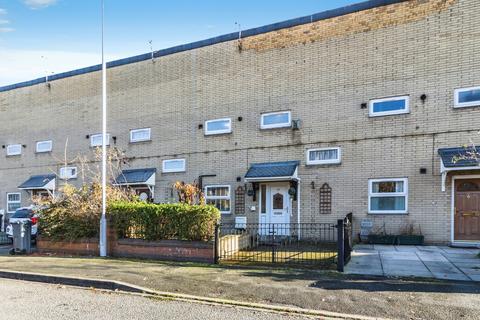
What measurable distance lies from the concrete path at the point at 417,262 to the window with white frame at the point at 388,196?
5.76ft

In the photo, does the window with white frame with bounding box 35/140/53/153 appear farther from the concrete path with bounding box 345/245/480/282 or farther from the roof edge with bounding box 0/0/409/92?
the concrete path with bounding box 345/245/480/282

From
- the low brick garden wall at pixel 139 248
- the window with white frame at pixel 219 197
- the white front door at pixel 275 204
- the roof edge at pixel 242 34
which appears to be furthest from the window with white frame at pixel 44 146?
the white front door at pixel 275 204

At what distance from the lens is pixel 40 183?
960 inches

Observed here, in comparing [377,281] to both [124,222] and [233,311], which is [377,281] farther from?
[124,222]

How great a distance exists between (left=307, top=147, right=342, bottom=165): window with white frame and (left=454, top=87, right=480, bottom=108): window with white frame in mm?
4463

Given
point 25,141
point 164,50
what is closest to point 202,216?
point 164,50

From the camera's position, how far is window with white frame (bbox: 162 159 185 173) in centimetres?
2021

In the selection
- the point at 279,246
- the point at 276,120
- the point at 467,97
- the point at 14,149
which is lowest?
the point at 279,246

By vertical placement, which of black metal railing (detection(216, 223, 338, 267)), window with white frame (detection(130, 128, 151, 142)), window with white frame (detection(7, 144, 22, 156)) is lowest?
black metal railing (detection(216, 223, 338, 267))

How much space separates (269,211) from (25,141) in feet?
57.7

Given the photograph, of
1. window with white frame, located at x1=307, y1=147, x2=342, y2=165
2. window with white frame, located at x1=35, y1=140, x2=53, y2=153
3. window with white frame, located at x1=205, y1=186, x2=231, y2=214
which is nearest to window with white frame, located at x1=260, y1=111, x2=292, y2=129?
window with white frame, located at x1=307, y1=147, x2=342, y2=165

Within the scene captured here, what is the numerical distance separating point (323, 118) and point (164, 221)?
7941 mm

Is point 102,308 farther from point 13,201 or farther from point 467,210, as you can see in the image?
point 13,201

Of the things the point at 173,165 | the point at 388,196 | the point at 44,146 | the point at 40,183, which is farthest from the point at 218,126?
the point at 44,146
